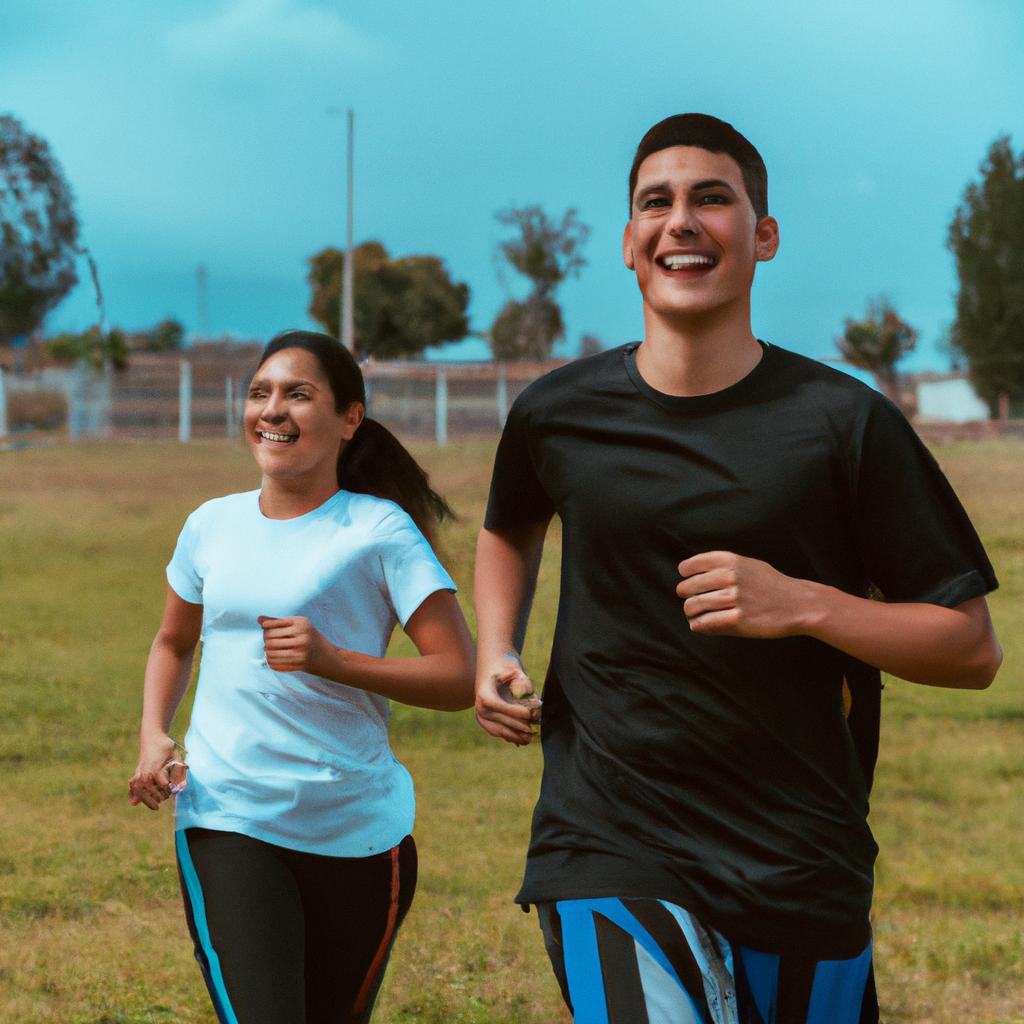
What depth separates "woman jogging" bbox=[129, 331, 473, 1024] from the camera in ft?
10.4

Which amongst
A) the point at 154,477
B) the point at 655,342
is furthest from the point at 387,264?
the point at 655,342

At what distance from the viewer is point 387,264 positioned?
56719 millimetres

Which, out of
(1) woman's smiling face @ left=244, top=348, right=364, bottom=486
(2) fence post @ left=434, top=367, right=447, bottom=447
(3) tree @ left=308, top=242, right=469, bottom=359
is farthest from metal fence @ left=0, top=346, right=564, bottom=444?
(1) woman's smiling face @ left=244, top=348, right=364, bottom=486

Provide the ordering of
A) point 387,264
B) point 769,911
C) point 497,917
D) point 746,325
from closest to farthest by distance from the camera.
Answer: point 769,911 → point 746,325 → point 497,917 → point 387,264

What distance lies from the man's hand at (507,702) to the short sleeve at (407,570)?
0.40m

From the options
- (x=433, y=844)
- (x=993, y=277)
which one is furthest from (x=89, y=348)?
(x=433, y=844)

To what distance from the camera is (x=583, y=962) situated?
273cm

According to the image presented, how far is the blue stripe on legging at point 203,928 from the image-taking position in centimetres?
313

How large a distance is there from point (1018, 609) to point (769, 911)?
14501mm

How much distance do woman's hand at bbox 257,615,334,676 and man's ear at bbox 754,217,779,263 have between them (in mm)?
1031

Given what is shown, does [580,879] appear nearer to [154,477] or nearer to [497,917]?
[497,917]

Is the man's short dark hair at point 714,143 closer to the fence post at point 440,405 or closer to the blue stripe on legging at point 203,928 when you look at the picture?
the blue stripe on legging at point 203,928

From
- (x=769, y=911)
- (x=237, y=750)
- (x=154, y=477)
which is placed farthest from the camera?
(x=154, y=477)

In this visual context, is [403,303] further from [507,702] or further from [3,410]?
[507,702]
